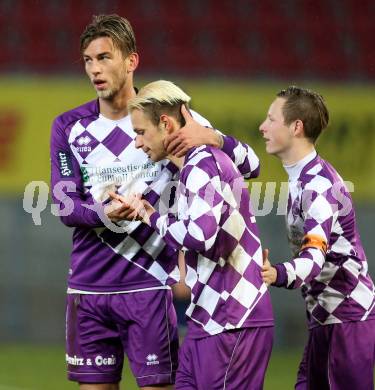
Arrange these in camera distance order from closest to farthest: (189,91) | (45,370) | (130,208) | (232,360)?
(232,360)
(130,208)
(45,370)
(189,91)

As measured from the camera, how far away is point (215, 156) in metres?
4.25

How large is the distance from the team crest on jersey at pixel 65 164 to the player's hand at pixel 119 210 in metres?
0.44

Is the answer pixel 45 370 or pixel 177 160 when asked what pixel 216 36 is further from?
pixel 177 160

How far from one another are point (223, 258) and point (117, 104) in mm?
1122

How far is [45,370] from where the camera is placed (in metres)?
9.07

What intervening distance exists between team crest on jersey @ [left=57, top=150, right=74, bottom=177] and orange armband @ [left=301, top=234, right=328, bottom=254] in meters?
1.22

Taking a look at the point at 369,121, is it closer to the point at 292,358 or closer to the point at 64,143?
the point at 292,358

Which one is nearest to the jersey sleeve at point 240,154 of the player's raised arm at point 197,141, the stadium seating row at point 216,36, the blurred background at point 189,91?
the player's raised arm at point 197,141

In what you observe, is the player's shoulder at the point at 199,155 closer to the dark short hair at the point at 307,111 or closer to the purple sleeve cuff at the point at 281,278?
the purple sleeve cuff at the point at 281,278

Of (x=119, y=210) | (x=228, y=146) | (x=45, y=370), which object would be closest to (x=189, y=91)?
(x=45, y=370)

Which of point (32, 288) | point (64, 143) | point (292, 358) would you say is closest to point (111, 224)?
point (64, 143)

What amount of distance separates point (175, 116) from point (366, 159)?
6.71 m

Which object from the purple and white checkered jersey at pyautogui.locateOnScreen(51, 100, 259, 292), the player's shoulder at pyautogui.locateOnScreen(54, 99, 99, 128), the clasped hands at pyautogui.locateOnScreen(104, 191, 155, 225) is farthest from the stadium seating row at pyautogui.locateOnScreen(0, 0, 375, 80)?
the clasped hands at pyautogui.locateOnScreen(104, 191, 155, 225)

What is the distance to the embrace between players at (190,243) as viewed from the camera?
4203mm
